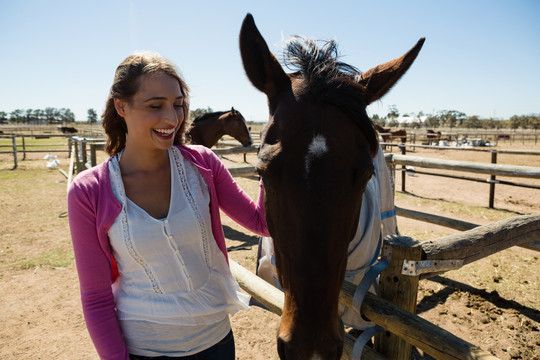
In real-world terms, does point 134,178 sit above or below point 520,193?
above

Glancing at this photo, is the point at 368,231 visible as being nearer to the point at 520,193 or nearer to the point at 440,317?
the point at 440,317

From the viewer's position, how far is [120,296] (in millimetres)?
1365

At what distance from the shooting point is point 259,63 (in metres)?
1.46

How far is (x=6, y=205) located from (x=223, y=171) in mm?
8863

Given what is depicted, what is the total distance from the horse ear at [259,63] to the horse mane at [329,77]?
3.3 inches

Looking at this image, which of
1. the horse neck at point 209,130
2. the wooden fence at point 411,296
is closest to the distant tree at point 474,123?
the horse neck at point 209,130

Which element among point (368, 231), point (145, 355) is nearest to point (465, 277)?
point (368, 231)

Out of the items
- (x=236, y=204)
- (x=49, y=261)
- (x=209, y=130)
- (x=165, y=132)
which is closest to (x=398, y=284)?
(x=236, y=204)

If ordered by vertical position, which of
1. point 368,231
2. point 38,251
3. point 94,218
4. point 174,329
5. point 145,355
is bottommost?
point 38,251

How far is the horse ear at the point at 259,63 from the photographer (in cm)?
140

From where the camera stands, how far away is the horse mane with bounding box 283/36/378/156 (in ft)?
4.07

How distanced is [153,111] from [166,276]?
74 centimetres

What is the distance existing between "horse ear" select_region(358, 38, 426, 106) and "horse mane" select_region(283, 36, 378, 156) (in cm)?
8

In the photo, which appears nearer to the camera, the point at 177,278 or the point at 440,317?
the point at 177,278
